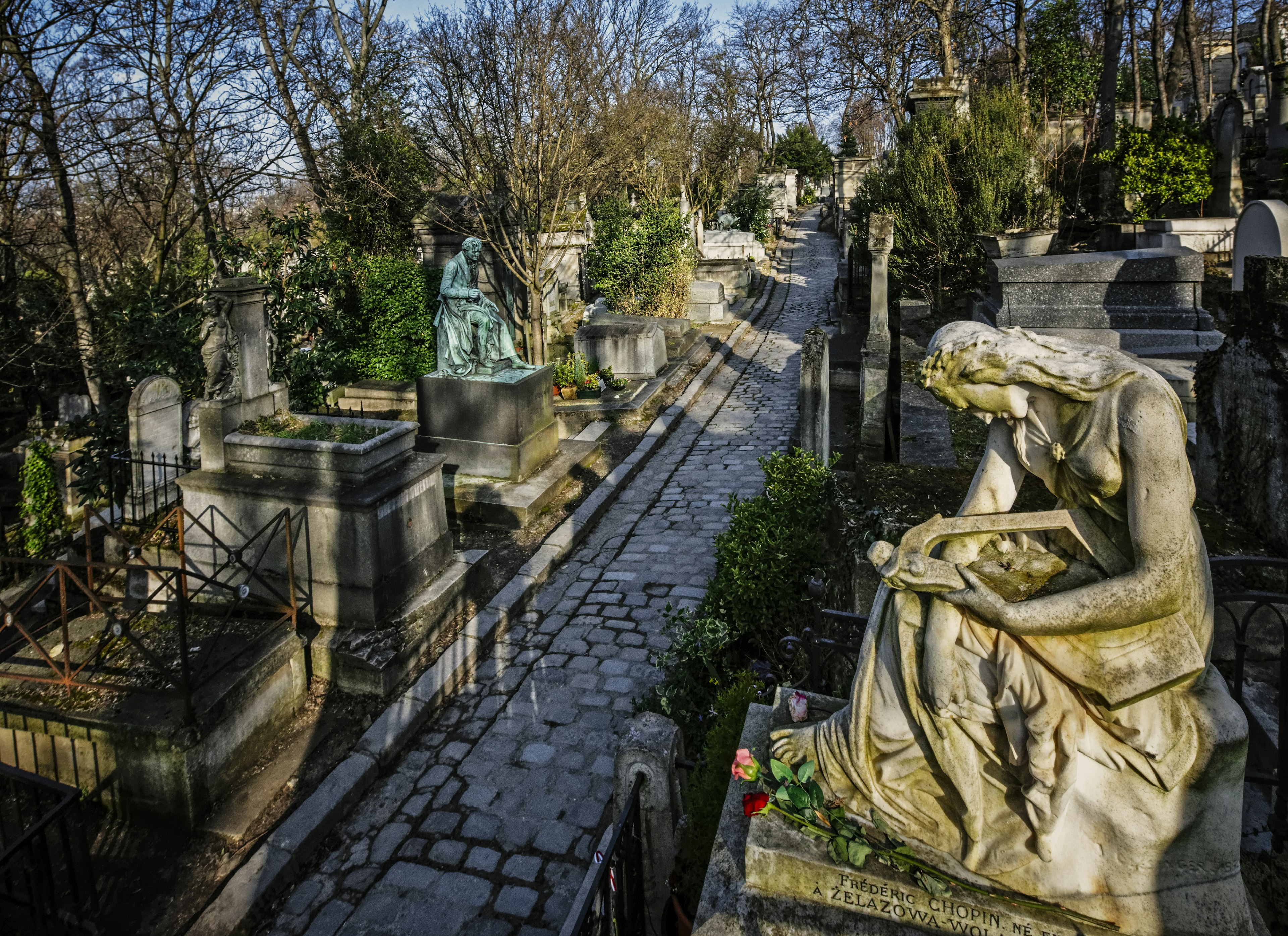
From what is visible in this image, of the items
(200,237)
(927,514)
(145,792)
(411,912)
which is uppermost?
(200,237)

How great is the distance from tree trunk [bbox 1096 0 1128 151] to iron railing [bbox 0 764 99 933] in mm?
20259

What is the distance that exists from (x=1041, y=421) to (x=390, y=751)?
4.54 m

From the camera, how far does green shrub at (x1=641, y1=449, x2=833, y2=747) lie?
5.33 meters

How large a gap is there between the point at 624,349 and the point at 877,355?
5.41m

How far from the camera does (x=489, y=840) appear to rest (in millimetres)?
4574

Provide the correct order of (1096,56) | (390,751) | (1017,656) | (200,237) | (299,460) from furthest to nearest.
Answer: (1096,56) → (200,237) → (299,460) → (390,751) → (1017,656)

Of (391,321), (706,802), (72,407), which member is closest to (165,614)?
(706,802)

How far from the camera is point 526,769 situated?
5.14 m

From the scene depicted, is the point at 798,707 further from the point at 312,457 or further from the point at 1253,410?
the point at 312,457

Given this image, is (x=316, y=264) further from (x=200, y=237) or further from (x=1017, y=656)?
(x=1017, y=656)

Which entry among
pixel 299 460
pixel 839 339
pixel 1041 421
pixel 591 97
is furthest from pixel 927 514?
pixel 591 97

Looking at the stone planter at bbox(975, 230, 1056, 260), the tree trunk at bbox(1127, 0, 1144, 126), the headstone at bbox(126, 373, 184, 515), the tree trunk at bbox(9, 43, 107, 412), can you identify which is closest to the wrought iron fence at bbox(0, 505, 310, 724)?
the headstone at bbox(126, 373, 184, 515)

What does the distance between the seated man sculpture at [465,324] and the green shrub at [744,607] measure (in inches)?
173

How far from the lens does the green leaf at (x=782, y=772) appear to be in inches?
111
